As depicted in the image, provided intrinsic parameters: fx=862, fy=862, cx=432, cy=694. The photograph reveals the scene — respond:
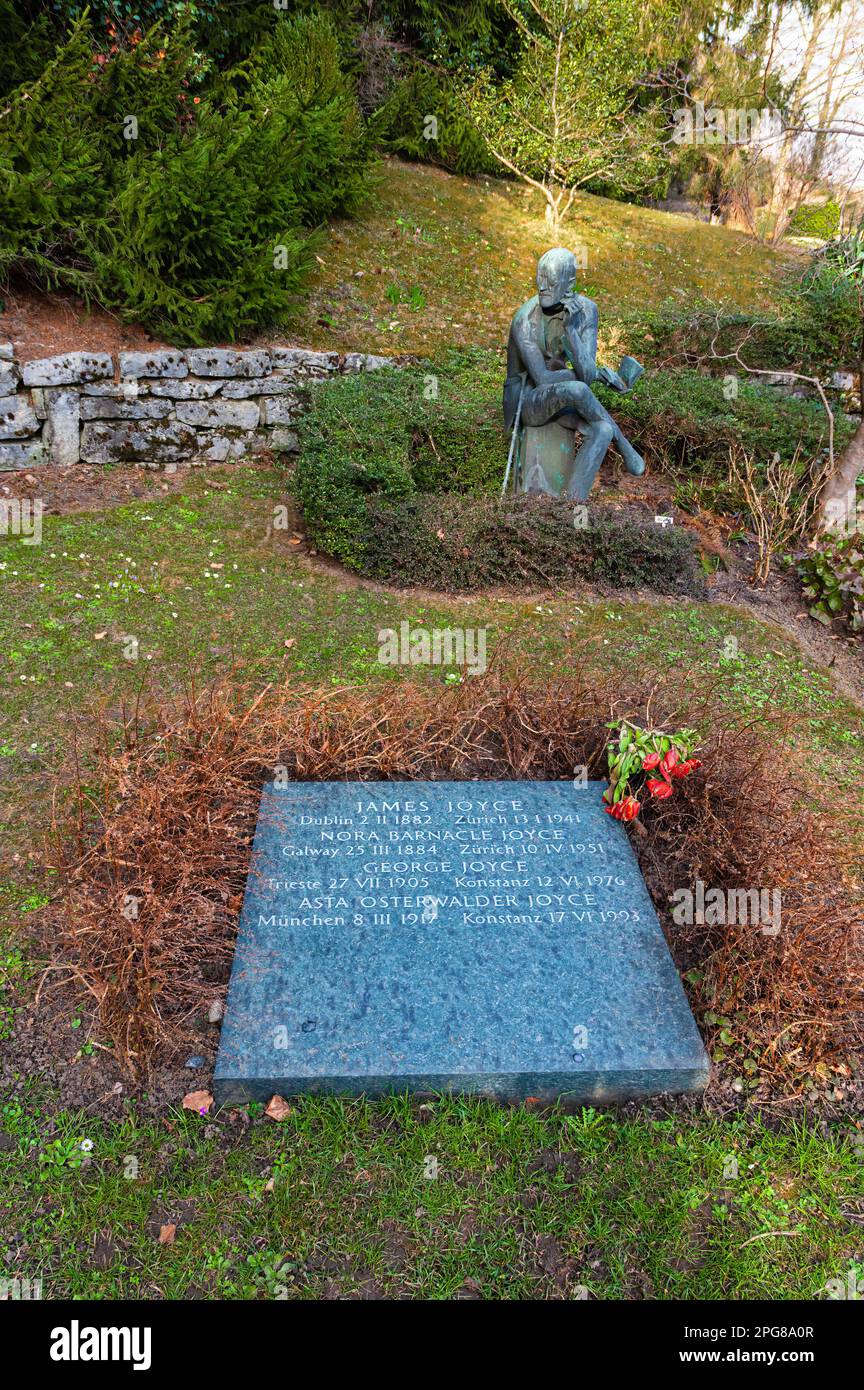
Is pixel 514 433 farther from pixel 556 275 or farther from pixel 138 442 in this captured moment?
pixel 138 442

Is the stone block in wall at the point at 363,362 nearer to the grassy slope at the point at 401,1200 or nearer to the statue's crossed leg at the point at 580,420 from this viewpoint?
the statue's crossed leg at the point at 580,420

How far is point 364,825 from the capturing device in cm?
383

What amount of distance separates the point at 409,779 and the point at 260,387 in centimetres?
500

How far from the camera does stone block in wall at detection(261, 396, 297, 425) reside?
788 centimetres

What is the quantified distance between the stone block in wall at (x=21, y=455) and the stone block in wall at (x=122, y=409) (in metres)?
0.46

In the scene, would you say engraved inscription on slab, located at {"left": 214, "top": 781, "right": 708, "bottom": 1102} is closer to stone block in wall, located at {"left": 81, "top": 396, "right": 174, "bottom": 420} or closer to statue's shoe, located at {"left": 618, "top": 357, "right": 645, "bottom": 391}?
statue's shoe, located at {"left": 618, "top": 357, "right": 645, "bottom": 391}

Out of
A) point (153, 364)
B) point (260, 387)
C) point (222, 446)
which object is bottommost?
point (222, 446)

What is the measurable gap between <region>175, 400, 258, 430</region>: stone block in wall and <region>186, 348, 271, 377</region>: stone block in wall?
9.6 inches

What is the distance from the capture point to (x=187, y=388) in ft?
24.8

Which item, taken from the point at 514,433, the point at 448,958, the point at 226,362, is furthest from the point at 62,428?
the point at 448,958

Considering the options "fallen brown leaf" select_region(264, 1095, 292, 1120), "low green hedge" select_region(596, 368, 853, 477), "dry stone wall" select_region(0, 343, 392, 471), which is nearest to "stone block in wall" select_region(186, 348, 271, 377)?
"dry stone wall" select_region(0, 343, 392, 471)

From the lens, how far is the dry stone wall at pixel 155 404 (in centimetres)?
704

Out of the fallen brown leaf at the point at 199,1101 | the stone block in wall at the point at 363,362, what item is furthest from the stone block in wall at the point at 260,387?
the fallen brown leaf at the point at 199,1101
